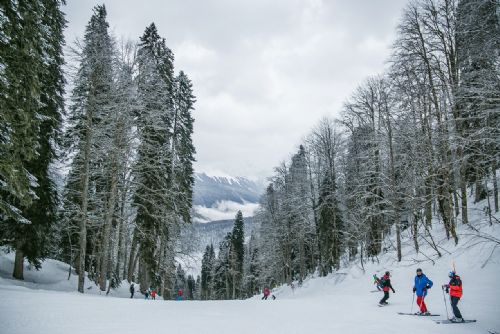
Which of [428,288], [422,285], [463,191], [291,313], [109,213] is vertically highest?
[463,191]

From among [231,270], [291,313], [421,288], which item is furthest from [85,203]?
[231,270]

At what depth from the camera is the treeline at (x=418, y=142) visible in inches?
543

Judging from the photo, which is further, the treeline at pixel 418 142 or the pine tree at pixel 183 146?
the pine tree at pixel 183 146

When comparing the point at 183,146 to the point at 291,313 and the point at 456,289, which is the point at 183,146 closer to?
the point at 291,313

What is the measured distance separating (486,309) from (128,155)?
56.2 ft

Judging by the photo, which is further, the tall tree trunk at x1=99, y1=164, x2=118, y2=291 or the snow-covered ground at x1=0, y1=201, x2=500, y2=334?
the tall tree trunk at x1=99, y1=164, x2=118, y2=291

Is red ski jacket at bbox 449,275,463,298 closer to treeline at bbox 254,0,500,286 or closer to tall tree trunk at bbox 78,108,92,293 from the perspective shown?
treeline at bbox 254,0,500,286

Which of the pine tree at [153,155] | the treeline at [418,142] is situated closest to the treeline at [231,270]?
the treeline at [418,142]

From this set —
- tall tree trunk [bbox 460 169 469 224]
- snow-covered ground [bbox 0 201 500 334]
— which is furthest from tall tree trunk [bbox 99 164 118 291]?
tall tree trunk [bbox 460 169 469 224]

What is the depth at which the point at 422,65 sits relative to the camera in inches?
747

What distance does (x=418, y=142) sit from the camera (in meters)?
19.0

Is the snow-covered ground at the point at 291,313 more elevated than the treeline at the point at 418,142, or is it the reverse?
the treeline at the point at 418,142

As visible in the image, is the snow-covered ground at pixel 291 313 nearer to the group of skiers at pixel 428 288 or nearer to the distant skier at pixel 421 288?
the group of skiers at pixel 428 288

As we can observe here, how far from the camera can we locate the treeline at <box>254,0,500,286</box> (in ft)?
45.2
